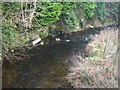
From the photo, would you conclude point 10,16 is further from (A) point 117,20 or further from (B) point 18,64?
(A) point 117,20

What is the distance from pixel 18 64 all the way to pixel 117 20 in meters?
6.74

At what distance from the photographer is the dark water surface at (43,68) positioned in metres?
7.66

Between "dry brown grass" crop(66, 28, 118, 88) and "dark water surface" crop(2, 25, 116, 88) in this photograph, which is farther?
"dark water surface" crop(2, 25, 116, 88)

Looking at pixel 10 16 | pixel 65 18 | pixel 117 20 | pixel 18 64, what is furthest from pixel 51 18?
pixel 117 20

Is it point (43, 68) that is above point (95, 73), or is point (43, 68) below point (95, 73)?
below

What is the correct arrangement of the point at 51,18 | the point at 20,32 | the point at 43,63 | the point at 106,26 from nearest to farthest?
1. the point at 43,63
2. the point at 20,32
3. the point at 51,18
4. the point at 106,26

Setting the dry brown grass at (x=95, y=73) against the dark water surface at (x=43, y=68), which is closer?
the dry brown grass at (x=95, y=73)

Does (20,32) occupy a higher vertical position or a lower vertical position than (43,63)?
higher

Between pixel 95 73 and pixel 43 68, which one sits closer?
pixel 95 73

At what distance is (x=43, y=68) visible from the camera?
8508 mm

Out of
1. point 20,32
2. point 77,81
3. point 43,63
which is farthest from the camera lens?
point 20,32

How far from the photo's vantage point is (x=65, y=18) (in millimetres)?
11570

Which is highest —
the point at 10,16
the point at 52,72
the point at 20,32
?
the point at 10,16

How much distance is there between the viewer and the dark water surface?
302 inches
